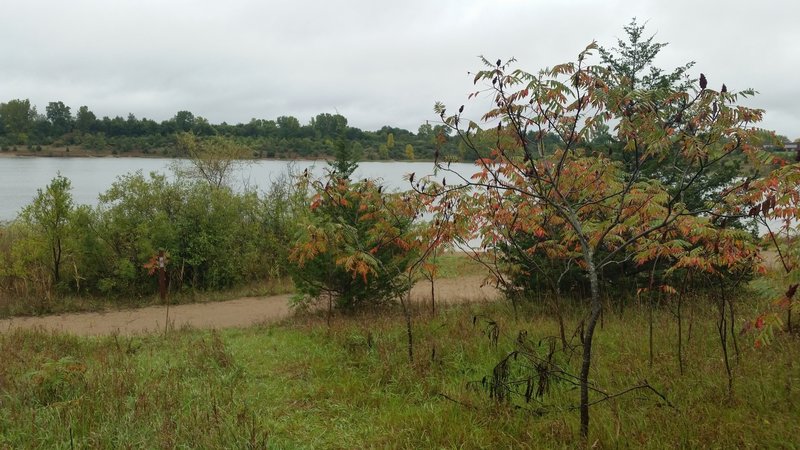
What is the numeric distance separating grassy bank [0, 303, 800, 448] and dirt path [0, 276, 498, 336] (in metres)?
3.15

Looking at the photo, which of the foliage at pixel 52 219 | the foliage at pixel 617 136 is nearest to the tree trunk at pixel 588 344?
the foliage at pixel 617 136

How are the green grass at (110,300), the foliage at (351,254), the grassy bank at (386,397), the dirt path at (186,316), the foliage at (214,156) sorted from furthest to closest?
the foliage at (214,156) → the green grass at (110,300) → the dirt path at (186,316) → the foliage at (351,254) → the grassy bank at (386,397)

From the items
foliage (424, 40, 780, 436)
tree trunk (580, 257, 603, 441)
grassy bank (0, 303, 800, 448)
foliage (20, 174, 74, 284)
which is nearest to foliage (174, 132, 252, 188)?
foliage (20, 174, 74, 284)

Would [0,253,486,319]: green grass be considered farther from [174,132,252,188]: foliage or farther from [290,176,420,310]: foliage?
[174,132,252,188]: foliage

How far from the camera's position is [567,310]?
27.0ft

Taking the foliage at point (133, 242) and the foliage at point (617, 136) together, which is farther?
the foliage at point (133, 242)

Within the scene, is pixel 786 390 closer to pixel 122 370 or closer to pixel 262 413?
pixel 262 413

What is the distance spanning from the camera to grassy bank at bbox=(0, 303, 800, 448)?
3.87 meters

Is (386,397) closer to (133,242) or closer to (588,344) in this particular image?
(588,344)

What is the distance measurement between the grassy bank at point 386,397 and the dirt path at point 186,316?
3.15 m

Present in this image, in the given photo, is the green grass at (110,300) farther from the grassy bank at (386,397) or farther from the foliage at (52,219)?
the grassy bank at (386,397)

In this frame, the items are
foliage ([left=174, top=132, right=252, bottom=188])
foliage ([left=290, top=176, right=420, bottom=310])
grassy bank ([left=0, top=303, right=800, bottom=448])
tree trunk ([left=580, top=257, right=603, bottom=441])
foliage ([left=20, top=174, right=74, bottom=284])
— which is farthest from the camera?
foliage ([left=174, top=132, right=252, bottom=188])

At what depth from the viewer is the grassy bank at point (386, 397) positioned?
3.87 meters

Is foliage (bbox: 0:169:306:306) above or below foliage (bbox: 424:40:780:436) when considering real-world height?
below
